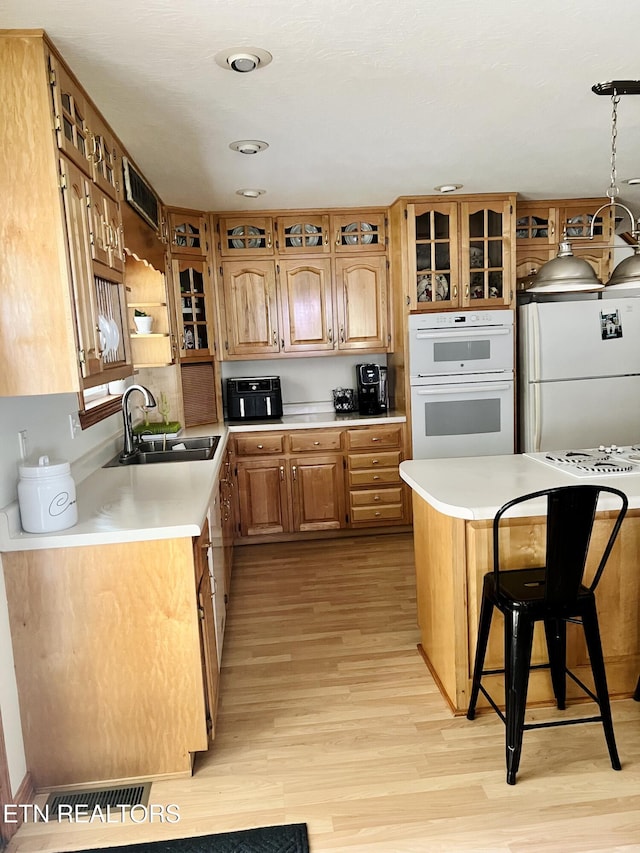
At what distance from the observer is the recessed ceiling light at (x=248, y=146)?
2.79 m

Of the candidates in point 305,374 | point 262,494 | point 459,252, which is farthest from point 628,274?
point 305,374

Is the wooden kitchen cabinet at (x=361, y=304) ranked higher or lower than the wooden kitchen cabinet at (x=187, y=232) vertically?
lower

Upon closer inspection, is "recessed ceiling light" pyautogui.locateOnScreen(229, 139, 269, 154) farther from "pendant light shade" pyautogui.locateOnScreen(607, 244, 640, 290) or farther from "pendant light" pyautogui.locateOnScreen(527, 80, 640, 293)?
"pendant light shade" pyautogui.locateOnScreen(607, 244, 640, 290)

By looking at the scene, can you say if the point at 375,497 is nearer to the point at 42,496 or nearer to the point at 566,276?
the point at 566,276

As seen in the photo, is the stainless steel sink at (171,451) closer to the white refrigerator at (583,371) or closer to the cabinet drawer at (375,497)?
the cabinet drawer at (375,497)

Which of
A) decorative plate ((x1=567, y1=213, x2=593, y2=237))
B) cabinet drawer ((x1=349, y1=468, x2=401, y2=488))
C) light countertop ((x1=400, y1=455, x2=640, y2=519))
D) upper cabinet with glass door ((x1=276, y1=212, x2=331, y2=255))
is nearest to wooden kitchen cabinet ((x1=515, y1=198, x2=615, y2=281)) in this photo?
decorative plate ((x1=567, y1=213, x2=593, y2=237))

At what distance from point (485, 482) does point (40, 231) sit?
5.79 feet

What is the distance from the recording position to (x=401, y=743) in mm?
2195

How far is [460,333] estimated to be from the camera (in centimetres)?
417

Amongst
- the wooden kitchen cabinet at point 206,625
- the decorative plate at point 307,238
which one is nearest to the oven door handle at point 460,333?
the decorative plate at point 307,238

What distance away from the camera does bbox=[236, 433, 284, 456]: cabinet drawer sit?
169 inches

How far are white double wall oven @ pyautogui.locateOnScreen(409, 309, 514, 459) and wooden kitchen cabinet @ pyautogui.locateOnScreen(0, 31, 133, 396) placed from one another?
2656 mm

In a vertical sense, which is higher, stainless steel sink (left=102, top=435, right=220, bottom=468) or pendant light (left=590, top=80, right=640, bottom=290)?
pendant light (left=590, top=80, right=640, bottom=290)

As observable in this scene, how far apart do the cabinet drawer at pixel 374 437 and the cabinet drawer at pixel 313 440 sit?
3.8 inches
